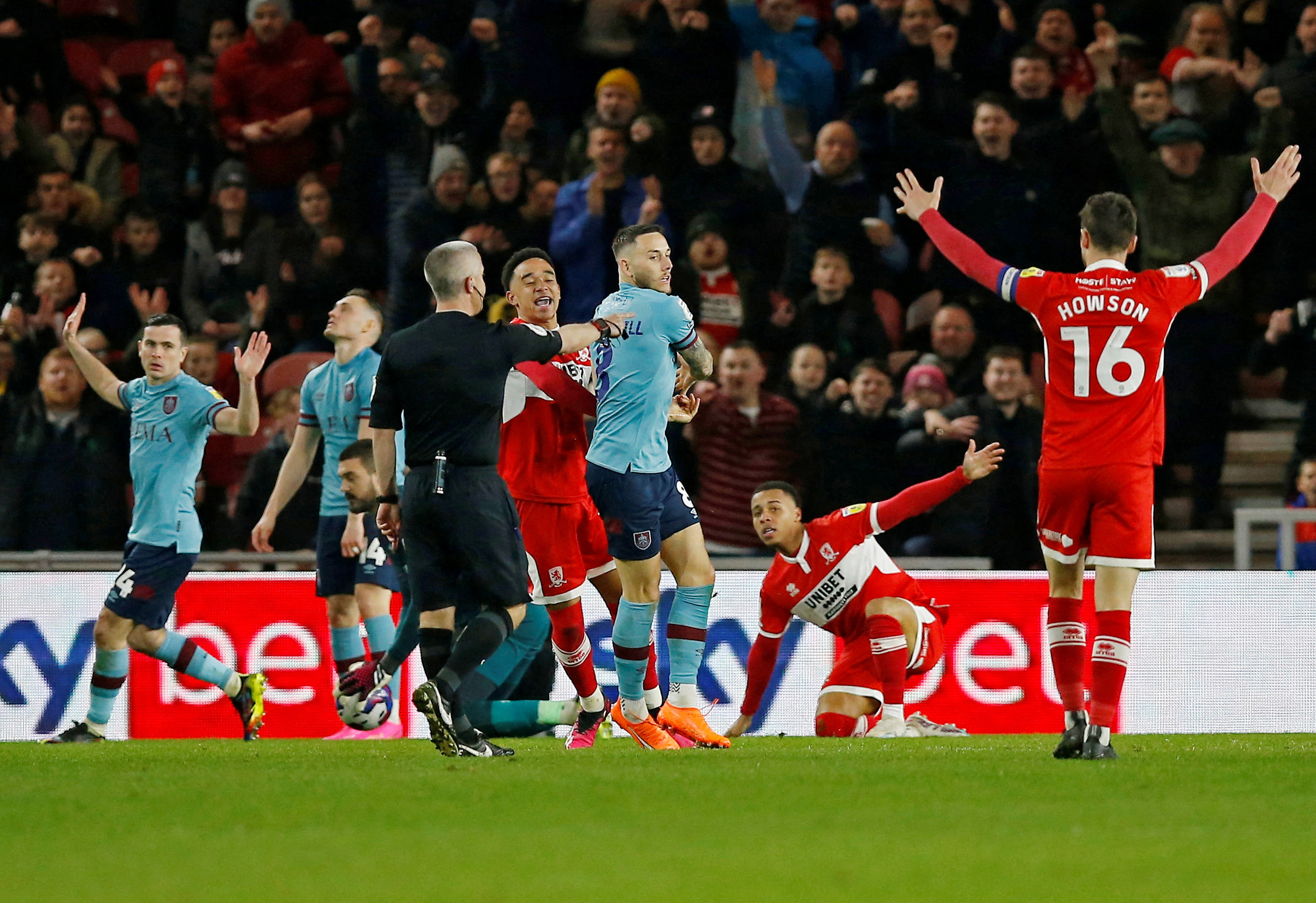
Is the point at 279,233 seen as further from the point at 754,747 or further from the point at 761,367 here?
the point at 754,747

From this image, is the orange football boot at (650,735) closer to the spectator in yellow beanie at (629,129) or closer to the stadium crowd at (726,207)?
the stadium crowd at (726,207)

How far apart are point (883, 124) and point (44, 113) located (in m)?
7.66

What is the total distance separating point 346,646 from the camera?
10.6 m

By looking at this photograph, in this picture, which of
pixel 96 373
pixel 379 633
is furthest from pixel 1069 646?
pixel 96 373

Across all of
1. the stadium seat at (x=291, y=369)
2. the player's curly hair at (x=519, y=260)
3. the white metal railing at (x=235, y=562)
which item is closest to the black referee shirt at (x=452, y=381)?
the player's curly hair at (x=519, y=260)

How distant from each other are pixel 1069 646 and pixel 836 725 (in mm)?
3015

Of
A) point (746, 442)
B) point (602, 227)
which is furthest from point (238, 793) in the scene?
point (602, 227)

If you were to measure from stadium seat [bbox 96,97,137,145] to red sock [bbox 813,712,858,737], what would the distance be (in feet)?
31.1

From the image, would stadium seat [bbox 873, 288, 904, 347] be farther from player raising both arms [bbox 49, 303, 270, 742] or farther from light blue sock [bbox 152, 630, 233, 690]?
light blue sock [bbox 152, 630, 233, 690]

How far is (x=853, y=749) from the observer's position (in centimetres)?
866

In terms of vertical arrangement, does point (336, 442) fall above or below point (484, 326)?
below

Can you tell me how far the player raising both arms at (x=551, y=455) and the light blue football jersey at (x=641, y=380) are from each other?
1.09ft

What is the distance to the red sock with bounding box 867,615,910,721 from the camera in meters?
10.1

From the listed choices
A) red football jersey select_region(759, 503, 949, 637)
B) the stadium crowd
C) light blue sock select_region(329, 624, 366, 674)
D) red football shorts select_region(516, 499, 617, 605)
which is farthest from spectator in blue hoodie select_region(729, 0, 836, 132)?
red football shorts select_region(516, 499, 617, 605)
